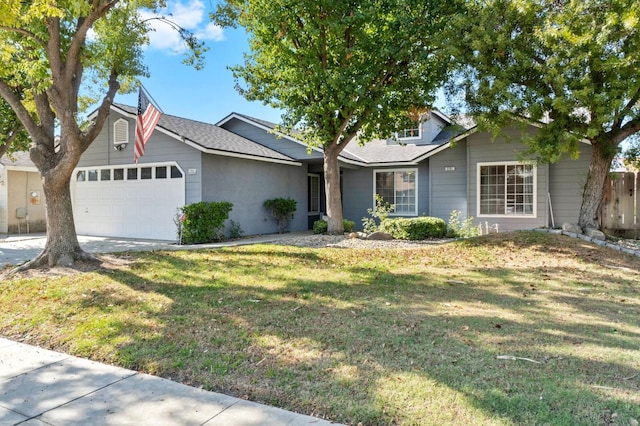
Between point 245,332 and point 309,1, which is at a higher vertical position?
point 309,1

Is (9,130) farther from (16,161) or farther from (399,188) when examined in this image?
(399,188)

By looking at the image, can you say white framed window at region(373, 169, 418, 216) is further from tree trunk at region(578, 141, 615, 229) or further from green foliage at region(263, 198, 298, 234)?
tree trunk at region(578, 141, 615, 229)

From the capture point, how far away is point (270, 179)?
16.4 meters

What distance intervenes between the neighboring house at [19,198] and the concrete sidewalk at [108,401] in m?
15.7

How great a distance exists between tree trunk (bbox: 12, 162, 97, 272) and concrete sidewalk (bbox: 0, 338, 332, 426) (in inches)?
192

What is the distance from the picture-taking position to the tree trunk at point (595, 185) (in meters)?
11.7

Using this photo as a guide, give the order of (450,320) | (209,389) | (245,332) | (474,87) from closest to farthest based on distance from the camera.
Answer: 1. (209,389)
2. (245,332)
3. (450,320)
4. (474,87)

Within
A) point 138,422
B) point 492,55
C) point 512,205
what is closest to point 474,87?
point 492,55

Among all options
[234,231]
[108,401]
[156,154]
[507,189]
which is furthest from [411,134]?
[108,401]

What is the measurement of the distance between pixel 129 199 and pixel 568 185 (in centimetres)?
1475

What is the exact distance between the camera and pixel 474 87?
1215cm

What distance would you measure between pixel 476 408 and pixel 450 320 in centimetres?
208

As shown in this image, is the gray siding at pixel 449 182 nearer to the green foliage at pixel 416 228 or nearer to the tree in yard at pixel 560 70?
the green foliage at pixel 416 228

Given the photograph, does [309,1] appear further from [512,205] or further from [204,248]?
[512,205]
